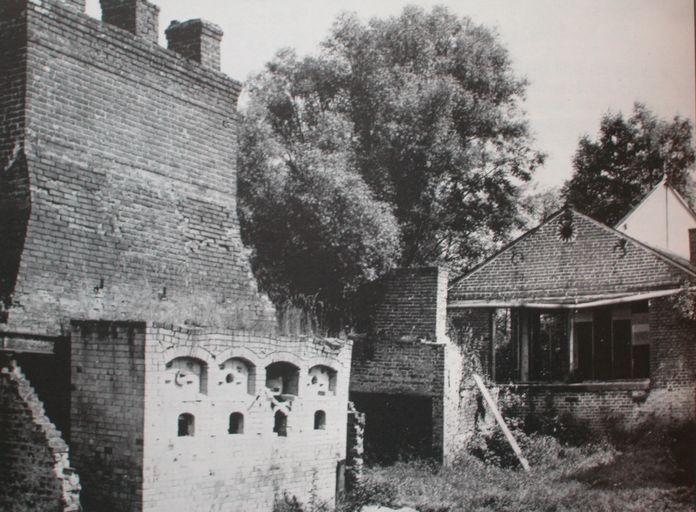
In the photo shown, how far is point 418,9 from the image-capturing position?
23547mm

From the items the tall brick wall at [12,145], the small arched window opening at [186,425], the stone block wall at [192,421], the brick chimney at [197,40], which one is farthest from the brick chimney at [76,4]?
the small arched window opening at [186,425]

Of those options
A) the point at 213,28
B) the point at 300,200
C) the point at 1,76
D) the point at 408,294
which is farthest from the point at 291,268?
the point at 1,76

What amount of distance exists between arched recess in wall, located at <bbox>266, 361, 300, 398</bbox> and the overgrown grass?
2.59 m

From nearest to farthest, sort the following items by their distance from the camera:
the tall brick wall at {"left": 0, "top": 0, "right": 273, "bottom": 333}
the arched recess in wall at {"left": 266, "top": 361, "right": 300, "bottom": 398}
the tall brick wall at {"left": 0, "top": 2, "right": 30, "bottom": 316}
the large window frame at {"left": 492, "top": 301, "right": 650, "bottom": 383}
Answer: the tall brick wall at {"left": 0, "top": 2, "right": 30, "bottom": 316}
the tall brick wall at {"left": 0, "top": 0, "right": 273, "bottom": 333}
the arched recess in wall at {"left": 266, "top": 361, "right": 300, "bottom": 398}
the large window frame at {"left": 492, "top": 301, "right": 650, "bottom": 383}

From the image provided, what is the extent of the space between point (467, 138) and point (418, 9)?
4081 millimetres

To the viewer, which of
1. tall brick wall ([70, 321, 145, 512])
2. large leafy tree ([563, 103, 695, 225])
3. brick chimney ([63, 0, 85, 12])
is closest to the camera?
tall brick wall ([70, 321, 145, 512])

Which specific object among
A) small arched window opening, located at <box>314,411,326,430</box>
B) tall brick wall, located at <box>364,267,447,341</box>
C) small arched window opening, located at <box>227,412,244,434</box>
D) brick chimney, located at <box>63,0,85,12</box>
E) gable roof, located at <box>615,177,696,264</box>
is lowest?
small arched window opening, located at <box>314,411,326,430</box>

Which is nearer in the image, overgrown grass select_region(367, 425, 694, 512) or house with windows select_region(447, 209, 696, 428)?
overgrown grass select_region(367, 425, 694, 512)

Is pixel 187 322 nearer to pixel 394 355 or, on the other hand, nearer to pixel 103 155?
pixel 103 155

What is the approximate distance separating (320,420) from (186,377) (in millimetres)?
3009

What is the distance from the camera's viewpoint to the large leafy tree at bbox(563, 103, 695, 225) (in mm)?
24708

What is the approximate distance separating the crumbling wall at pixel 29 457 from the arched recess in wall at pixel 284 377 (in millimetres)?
3156

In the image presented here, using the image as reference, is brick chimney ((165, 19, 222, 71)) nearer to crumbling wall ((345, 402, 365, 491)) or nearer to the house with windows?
crumbling wall ((345, 402, 365, 491))

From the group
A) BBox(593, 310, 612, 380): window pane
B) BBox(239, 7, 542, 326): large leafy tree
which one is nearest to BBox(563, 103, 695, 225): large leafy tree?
BBox(239, 7, 542, 326): large leafy tree
